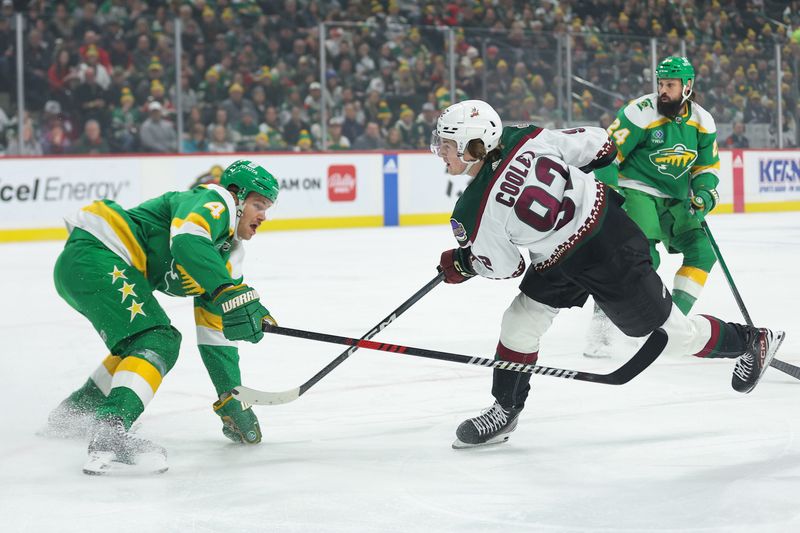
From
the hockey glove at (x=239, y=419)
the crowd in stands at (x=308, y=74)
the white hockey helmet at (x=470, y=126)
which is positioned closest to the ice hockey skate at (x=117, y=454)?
the hockey glove at (x=239, y=419)

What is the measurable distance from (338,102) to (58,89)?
108 inches

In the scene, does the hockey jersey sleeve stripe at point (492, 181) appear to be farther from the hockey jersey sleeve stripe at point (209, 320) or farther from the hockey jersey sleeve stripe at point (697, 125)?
the hockey jersey sleeve stripe at point (697, 125)

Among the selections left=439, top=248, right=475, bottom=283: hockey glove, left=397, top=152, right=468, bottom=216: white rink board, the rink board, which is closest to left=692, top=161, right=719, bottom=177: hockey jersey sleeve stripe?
left=439, top=248, right=475, bottom=283: hockey glove

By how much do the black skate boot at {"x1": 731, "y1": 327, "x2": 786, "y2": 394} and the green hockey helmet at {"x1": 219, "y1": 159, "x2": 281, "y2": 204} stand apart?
1398 millimetres

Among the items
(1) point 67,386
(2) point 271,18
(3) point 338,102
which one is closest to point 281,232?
(3) point 338,102

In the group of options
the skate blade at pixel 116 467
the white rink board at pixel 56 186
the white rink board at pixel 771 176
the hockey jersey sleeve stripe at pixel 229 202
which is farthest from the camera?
the white rink board at pixel 771 176

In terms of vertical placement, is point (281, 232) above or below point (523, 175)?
below

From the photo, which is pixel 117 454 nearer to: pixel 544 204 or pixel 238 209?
pixel 238 209

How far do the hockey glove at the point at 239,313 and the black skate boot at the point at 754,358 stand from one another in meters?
1.40

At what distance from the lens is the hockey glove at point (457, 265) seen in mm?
2869

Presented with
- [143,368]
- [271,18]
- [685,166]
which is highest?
[271,18]

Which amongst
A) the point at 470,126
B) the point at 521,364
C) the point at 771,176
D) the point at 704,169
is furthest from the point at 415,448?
the point at 771,176

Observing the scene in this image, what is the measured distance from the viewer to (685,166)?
4.23 meters

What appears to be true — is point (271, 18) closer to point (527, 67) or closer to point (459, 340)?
point (527, 67)
